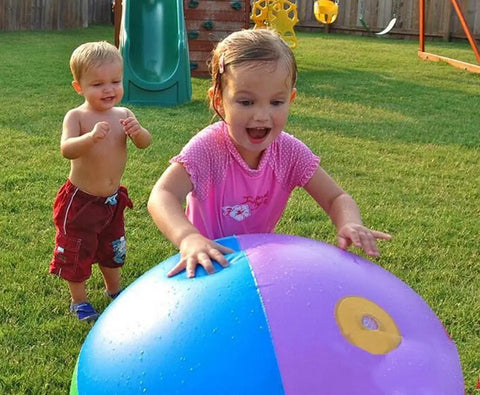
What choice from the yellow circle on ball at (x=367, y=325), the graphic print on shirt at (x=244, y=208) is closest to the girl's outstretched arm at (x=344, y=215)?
the graphic print on shirt at (x=244, y=208)

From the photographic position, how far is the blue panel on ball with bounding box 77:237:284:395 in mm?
1869

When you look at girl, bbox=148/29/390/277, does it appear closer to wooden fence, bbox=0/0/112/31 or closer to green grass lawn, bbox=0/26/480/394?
green grass lawn, bbox=0/26/480/394

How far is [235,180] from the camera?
2.78 m

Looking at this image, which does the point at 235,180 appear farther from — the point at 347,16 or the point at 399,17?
the point at 347,16

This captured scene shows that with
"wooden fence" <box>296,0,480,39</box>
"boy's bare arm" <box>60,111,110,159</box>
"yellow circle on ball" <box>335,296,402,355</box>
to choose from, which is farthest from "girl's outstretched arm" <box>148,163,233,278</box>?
"wooden fence" <box>296,0,480,39</box>

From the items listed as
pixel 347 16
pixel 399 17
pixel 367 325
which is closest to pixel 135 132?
pixel 367 325

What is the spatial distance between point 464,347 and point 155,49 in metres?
7.51

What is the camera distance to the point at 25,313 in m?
3.53

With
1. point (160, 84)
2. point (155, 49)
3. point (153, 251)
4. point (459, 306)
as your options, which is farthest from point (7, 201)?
point (155, 49)

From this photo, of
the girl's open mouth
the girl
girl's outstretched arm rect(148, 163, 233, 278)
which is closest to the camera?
girl's outstretched arm rect(148, 163, 233, 278)

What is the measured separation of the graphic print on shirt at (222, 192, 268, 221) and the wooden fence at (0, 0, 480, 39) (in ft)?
55.1

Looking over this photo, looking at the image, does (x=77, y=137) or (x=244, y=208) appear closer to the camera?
(x=244, y=208)

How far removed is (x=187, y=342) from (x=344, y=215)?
3.28ft

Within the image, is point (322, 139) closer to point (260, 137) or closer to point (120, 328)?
point (260, 137)
